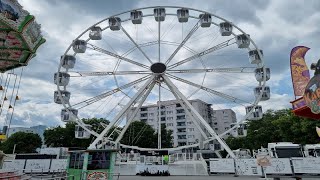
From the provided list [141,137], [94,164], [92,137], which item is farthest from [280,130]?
[92,137]

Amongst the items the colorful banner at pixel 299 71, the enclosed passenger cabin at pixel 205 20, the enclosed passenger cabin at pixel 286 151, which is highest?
the enclosed passenger cabin at pixel 205 20

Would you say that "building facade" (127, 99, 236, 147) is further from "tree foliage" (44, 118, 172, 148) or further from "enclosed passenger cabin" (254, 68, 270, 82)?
"enclosed passenger cabin" (254, 68, 270, 82)

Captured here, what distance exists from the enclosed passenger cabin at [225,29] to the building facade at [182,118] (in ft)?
181

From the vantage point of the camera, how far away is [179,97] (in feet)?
103

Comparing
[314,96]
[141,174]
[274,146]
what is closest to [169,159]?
[141,174]

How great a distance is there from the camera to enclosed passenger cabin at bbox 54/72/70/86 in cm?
2931

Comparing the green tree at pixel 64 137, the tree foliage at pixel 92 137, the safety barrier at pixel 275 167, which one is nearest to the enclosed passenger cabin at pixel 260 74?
the safety barrier at pixel 275 167

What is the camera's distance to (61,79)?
1155 inches

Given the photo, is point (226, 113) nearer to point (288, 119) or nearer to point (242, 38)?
point (288, 119)

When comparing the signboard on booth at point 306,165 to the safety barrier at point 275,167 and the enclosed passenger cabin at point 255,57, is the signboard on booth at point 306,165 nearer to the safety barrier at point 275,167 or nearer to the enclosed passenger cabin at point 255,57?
the safety barrier at point 275,167

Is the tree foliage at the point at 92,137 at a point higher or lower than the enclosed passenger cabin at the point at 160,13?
lower

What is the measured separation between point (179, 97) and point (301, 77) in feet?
59.8

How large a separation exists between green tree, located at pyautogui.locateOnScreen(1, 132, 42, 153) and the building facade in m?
34.2

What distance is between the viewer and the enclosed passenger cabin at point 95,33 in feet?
101
